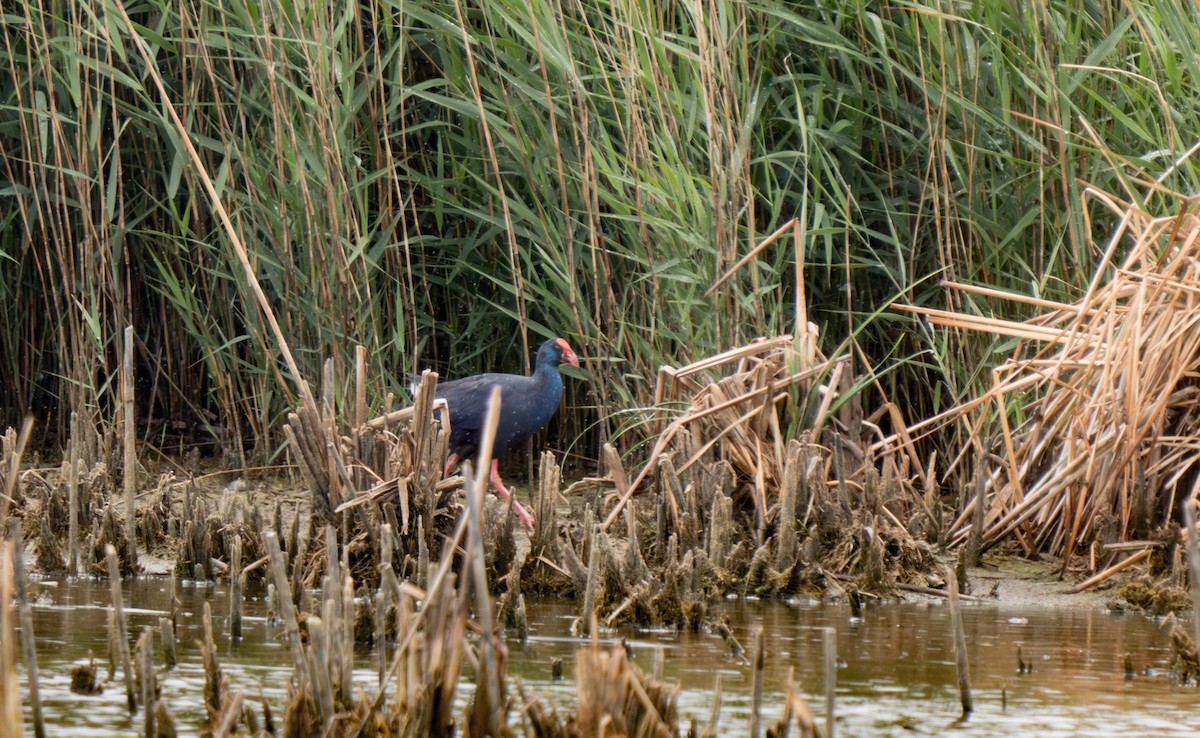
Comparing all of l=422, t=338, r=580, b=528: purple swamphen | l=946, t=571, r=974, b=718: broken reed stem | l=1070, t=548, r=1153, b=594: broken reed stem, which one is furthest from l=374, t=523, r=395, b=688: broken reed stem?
l=422, t=338, r=580, b=528: purple swamphen

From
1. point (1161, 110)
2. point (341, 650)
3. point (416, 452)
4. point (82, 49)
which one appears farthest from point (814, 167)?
point (341, 650)

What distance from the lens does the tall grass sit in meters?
5.84

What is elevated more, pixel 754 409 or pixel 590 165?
pixel 590 165

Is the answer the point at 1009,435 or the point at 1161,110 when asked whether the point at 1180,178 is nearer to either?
the point at 1161,110

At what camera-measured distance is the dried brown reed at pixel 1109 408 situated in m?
4.94

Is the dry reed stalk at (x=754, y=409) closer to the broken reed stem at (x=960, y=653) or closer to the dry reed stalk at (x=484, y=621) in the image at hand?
the broken reed stem at (x=960, y=653)

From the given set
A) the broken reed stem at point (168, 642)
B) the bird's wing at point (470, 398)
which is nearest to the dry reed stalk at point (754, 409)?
the bird's wing at point (470, 398)

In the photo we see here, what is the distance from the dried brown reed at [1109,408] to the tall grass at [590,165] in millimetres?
378

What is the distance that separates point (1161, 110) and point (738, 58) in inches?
61.0

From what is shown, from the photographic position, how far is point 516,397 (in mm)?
6418

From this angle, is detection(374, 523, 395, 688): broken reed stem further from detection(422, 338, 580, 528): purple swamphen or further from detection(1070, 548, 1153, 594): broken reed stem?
detection(422, 338, 580, 528): purple swamphen

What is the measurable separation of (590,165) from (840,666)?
8.53 ft

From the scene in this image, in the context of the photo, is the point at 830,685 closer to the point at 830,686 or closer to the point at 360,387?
the point at 830,686

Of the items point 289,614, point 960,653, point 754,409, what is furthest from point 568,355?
point 289,614
